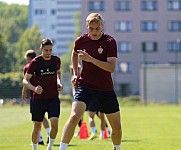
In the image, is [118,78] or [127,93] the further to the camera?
[118,78]

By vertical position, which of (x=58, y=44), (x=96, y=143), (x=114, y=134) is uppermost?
(x=114, y=134)

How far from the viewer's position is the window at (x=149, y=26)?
83438 mm

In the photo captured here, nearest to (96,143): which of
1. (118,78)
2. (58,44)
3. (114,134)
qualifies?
(114,134)

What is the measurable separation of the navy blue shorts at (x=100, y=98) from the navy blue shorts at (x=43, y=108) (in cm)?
203

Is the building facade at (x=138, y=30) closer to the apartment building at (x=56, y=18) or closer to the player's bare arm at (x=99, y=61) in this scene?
the player's bare arm at (x=99, y=61)

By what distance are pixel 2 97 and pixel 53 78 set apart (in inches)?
1380

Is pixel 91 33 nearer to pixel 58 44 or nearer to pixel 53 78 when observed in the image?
pixel 53 78

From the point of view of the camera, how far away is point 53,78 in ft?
37.2

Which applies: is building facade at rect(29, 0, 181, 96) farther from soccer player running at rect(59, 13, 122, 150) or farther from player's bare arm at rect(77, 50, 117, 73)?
player's bare arm at rect(77, 50, 117, 73)

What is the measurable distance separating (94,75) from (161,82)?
171 feet

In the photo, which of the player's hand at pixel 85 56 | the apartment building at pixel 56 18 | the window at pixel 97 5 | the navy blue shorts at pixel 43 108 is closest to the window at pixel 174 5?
the window at pixel 97 5

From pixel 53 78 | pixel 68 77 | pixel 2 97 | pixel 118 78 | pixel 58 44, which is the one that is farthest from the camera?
pixel 58 44

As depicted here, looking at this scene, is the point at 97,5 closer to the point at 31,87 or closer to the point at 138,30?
the point at 138,30

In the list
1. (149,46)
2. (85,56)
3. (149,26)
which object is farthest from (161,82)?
(85,56)
